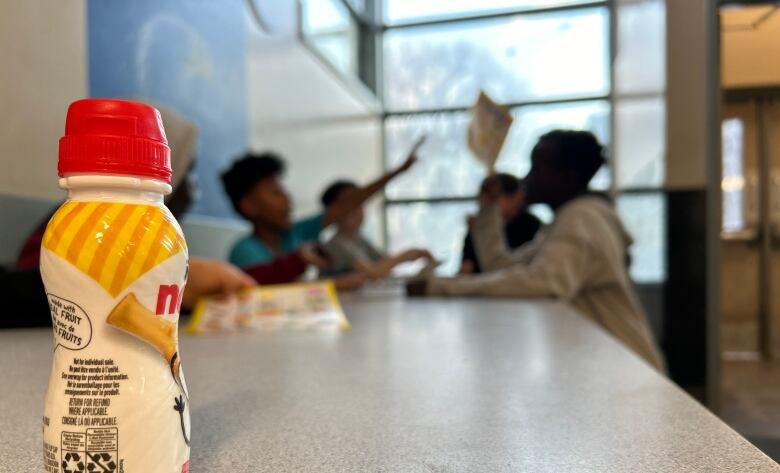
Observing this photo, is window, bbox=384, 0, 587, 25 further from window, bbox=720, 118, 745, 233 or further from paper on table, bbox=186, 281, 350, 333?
paper on table, bbox=186, 281, 350, 333

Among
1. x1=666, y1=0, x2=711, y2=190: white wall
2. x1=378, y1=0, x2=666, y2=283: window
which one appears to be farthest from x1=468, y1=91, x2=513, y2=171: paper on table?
x1=378, y1=0, x2=666, y2=283: window

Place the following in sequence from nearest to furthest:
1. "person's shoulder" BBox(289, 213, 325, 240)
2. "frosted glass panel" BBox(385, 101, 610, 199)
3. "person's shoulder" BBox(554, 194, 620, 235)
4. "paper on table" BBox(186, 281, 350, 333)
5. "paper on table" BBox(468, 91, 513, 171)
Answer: "paper on table" BBox(186, 281, 350, 333)
"paper on table" BBox(468, 91, 513, 171)
"person's shoulder" BBox(554, 194, 620, 235)
"person's shoulder" BBox(289, 213, 325, 240)
"frosted glass panel" BBox(385, 101, 610, 199)

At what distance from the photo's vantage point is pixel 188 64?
1.91 meters

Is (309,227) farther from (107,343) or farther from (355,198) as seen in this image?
(107,343)

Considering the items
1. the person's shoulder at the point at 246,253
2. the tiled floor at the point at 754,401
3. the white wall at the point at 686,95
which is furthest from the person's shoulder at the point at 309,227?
the tiled floor at the point at 754,401

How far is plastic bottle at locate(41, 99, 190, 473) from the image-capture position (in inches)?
9.2

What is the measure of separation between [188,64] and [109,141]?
71.6 inches

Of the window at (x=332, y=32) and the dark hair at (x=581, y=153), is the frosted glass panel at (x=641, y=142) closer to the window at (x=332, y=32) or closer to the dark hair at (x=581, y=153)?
the dark hair at (x=581, y=153)

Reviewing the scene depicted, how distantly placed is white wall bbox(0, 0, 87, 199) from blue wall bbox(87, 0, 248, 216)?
10cm

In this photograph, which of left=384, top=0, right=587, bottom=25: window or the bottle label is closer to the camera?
the bottle label

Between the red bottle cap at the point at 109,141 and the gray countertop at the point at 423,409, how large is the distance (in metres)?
0.16

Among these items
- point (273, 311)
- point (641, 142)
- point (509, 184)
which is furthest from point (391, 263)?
point (641, 142)

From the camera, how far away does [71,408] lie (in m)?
0.23

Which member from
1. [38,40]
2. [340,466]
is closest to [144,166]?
[340,466]
